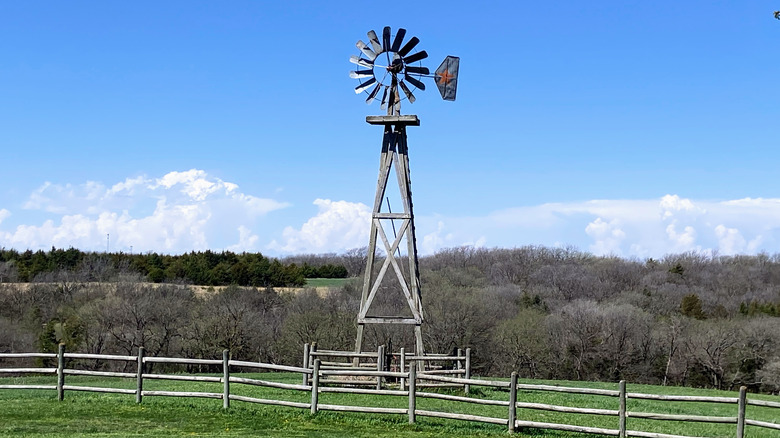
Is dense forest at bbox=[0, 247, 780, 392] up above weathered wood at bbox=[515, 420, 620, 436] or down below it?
below

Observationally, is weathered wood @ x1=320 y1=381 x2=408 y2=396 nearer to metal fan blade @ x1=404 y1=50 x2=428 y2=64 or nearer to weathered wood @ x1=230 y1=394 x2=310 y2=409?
weathered wood @ x1=230 y1=394 x2=310 y2=409

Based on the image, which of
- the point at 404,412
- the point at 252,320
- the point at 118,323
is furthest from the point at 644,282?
the point at 404,412

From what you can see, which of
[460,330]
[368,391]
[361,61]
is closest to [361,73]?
[361,61]

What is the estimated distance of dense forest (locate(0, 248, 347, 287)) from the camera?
3740 inches

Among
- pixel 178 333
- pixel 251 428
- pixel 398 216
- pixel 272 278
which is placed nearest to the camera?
pixel 251 428

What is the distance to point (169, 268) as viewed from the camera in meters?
101

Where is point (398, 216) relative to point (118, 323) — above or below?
above

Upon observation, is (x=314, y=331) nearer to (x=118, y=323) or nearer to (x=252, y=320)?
(x=252, y=320)

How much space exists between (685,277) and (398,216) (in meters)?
83.0

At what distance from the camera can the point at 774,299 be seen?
286 ft

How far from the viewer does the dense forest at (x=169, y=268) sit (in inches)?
3740

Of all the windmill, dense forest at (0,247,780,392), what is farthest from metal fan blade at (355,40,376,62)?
dense forest at (0,247,780,392)

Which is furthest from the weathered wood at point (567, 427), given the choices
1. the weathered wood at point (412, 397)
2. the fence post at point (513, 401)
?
the weathered wood at point (412, 397)

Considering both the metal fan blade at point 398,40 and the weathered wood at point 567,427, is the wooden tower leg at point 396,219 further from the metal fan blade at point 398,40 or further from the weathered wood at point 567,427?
the weathered wood at point 567,427
